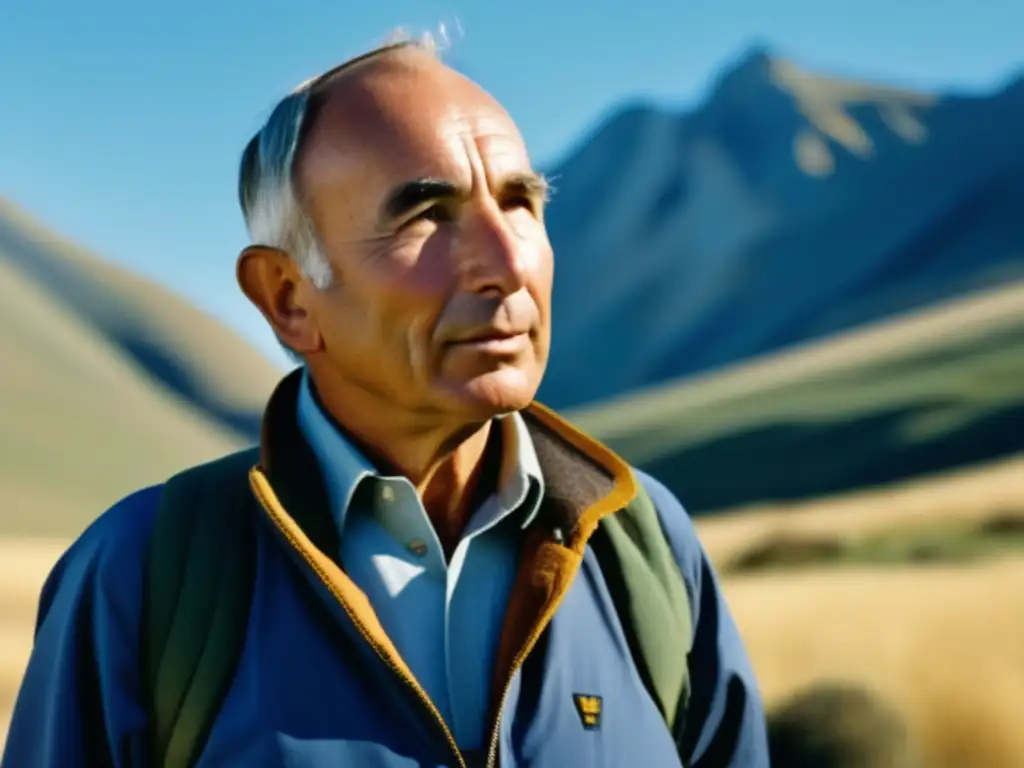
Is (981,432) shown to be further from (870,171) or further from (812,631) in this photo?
(870,171)

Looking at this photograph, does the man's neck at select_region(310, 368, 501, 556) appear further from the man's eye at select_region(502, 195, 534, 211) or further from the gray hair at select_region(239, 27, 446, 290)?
the man's eye at select_region(502, 195, 534, 211)

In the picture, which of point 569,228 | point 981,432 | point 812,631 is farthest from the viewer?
point 569,228

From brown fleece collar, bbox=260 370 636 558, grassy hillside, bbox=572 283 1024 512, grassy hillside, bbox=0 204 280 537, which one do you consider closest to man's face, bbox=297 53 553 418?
brown fleece collar, bbox=260 370 636 558

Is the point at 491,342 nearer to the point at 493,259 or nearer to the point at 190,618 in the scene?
the point at 493,259

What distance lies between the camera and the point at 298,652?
1271mm

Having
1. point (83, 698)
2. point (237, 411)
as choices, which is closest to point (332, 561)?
point (83, 698)

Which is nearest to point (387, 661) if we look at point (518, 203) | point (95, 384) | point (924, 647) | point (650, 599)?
point (650, 599)

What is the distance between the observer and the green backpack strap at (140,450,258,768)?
1227 millimetres

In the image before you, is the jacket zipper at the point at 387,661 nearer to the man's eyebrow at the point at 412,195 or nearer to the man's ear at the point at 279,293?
the man's ear at the point at 279,293

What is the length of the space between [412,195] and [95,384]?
34161 mm

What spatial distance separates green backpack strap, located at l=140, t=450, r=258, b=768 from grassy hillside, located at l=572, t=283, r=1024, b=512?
15.1 meters

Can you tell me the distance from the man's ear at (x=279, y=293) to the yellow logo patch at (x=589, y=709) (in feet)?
1.61

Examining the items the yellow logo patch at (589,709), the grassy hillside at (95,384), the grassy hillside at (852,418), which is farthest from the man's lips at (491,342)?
the grassy hillside at (95,384)

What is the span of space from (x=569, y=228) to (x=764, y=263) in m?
9.35
